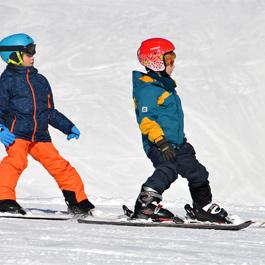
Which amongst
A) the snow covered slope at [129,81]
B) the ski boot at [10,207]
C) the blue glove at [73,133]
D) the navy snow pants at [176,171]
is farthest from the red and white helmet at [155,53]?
the snow covered slope at [129,81]

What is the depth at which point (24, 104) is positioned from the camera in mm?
6430

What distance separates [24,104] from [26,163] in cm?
48

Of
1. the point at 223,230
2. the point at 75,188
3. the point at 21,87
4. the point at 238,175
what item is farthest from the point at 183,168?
the point at 238,175

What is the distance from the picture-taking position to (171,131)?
599 cm

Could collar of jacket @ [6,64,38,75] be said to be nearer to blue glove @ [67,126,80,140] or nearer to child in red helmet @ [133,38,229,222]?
blue glove @ [67,126,80,140]

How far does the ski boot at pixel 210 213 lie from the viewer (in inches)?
237

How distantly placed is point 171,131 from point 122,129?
4980 millimetres

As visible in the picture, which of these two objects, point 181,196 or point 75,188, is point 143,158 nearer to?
point 181,196

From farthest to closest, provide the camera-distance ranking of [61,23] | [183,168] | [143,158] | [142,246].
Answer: [61,23]
[143,158]
[183,168]
[142,246]

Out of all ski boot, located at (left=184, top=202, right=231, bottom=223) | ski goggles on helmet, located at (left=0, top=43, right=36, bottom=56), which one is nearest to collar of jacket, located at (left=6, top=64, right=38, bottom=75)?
ski goggles on helmet, located at (left=0, top=43, right=36, bottom=56)

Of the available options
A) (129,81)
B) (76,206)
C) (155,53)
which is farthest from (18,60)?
(129,81)

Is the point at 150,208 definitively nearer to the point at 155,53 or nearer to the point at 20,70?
the point at 155,53

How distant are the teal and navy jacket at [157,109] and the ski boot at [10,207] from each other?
1.14 metres

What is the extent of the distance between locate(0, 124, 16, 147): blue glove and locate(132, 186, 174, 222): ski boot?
3.80 feet
